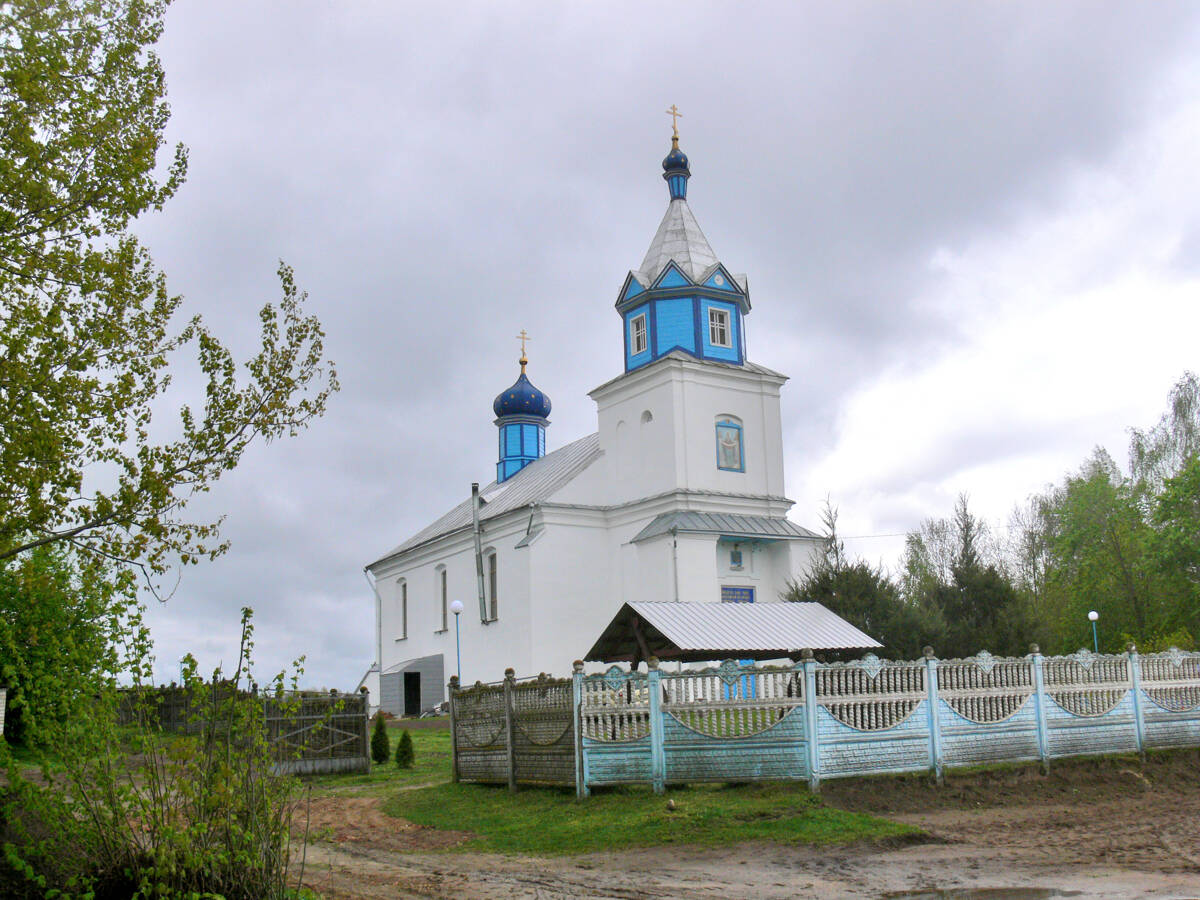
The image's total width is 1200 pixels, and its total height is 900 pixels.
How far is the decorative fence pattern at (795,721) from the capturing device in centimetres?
1280

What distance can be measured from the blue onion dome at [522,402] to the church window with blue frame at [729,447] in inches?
584

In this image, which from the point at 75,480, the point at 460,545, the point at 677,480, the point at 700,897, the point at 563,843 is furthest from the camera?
the point at 460,545

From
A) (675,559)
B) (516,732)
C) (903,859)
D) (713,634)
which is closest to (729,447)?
(675,559)

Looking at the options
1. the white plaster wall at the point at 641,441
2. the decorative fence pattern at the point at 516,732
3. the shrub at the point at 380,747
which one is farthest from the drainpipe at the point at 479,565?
the decorative fence pattern at the point at 516,732

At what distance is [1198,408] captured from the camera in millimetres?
43125

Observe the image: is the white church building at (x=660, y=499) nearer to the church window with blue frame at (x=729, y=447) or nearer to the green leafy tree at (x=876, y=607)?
the church window with blue frame at (x=729, y=447)

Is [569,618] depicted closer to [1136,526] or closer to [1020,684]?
[1020,684]

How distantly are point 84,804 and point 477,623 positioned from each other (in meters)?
29.9

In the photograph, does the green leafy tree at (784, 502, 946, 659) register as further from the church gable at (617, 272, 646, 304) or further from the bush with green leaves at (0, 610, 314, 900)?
the bush with green leaves at (0, 610, 314, 900)

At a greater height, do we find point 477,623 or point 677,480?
point 677,480

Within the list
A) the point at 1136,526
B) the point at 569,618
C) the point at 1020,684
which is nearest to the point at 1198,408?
the point at 1136,526

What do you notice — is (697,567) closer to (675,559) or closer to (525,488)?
(675,559)

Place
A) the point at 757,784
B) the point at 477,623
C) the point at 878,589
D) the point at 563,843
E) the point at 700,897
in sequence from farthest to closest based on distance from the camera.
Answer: the point at 477,623
the point at 878,589
the point at 757,784
the point at 563,843
the point at 700,897

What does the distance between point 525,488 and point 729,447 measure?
849 cm
